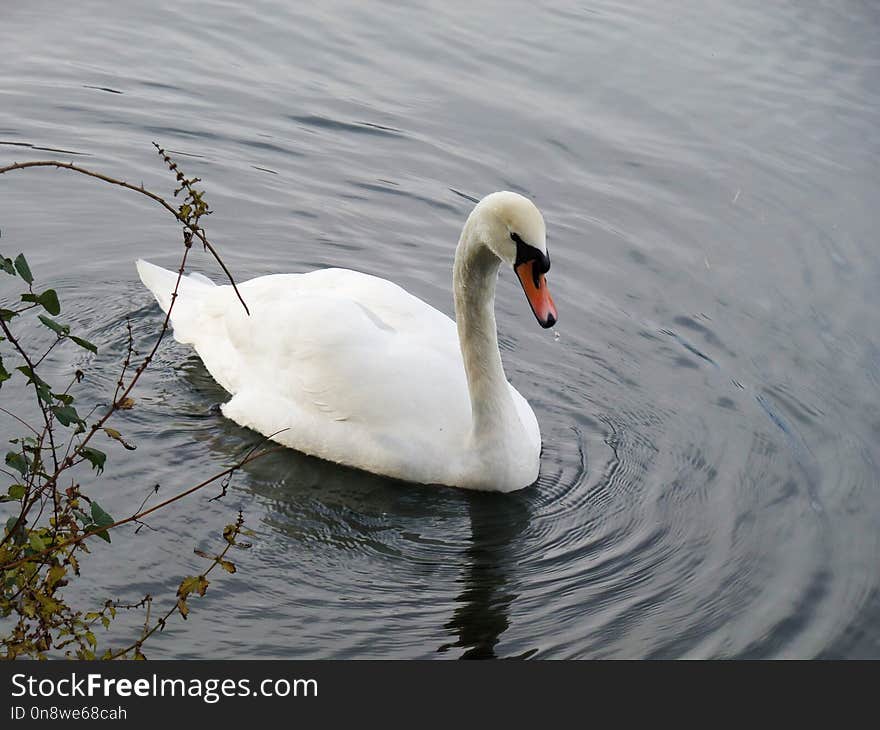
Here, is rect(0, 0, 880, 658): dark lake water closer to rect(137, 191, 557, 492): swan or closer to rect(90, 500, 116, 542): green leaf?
rect(137, 191, 557, 492): swan

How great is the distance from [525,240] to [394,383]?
1210 millimetres

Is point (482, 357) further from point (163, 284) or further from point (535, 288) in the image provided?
point (163, 284)

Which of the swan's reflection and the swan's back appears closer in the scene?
the swan's reflection

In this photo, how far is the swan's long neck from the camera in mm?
7312

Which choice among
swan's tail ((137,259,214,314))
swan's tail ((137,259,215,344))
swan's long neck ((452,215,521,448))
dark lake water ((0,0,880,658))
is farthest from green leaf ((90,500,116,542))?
swan's tail ((137,259,214,314))

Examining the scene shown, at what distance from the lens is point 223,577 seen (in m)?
6.40

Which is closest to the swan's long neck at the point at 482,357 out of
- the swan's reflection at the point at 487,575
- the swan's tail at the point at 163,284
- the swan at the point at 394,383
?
the swan at the point at 394,383

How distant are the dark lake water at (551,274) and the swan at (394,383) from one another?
0.17m

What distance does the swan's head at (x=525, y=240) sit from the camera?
664 cm

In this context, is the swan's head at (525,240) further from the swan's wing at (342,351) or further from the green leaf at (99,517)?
the green leaf at (99,517)

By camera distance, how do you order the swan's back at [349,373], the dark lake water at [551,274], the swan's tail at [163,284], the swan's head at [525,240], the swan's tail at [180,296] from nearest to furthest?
the dark lake water at [551,274] → the swan's head at [525,240] → the swan's back at [349,373] → the swan's tail at [180,296] → the swan's tail at [163,284]

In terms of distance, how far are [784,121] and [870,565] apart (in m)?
6.64
